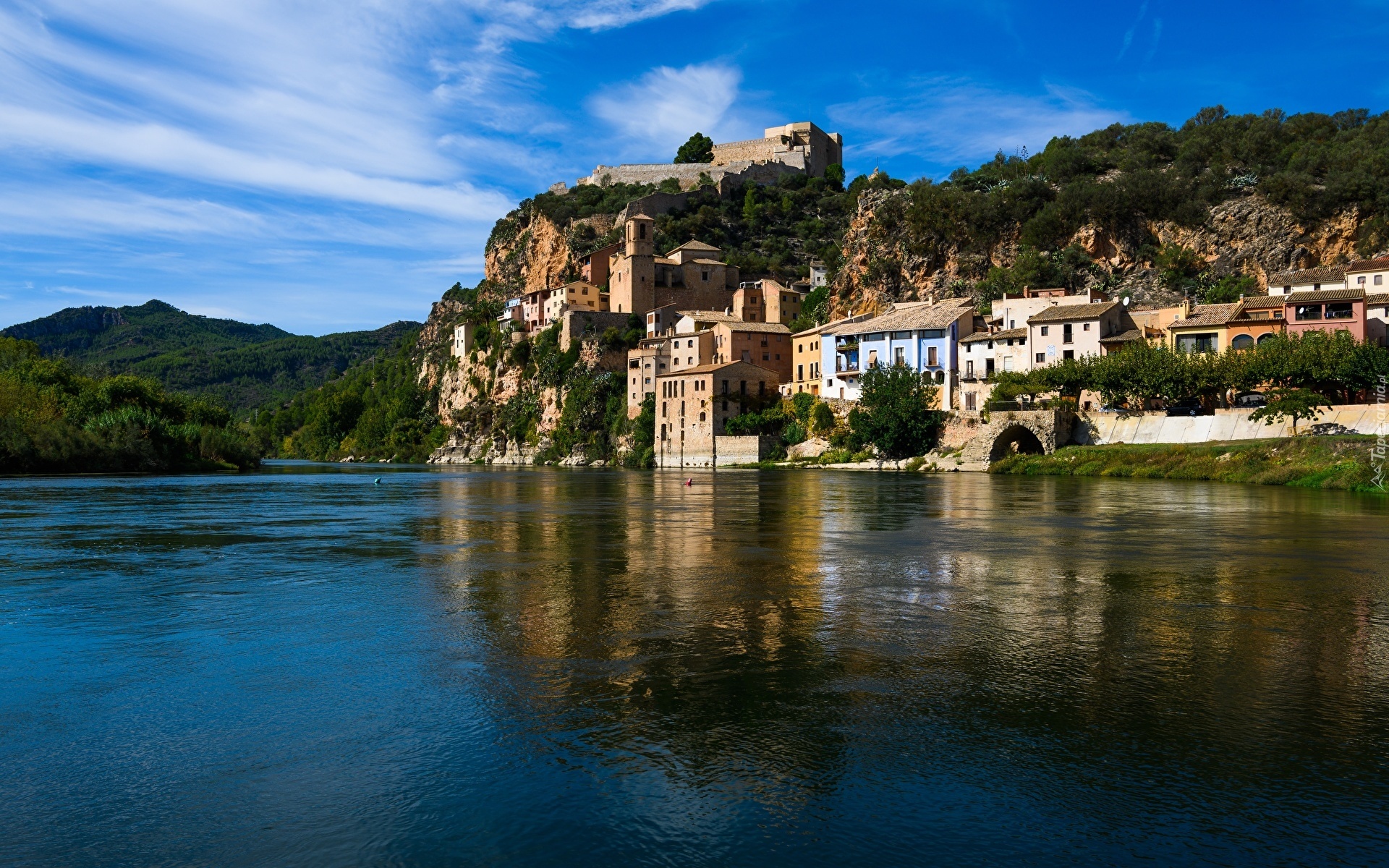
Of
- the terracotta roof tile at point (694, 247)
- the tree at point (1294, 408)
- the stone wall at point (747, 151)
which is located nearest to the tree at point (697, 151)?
the stone wall at point (747, 151)

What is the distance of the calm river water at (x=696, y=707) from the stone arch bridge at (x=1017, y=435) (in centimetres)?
4063

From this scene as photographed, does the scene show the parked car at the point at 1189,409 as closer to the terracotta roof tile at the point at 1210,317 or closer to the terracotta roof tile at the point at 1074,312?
the terracotta roof tile at the point at 1210,317

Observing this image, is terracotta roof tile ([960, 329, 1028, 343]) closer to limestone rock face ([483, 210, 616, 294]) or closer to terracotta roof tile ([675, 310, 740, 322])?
terracotta roof tile ([675, 310, 740, 322])

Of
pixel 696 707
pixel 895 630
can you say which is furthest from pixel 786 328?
pixel 696 707

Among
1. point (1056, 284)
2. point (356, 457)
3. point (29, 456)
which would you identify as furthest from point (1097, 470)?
point (356, 457)

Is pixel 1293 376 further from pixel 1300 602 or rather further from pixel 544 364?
pixel 544 364

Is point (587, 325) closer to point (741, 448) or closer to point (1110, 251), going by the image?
point (741, 448)

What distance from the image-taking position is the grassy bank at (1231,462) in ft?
141

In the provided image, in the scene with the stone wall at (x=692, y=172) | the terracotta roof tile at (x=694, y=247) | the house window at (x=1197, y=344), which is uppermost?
the stone wall at (x=692, y=172)

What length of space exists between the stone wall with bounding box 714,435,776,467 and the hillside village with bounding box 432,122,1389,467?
0.14 meters

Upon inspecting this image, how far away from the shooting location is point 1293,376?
53.9 meters

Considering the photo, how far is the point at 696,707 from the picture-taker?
923 centimetres

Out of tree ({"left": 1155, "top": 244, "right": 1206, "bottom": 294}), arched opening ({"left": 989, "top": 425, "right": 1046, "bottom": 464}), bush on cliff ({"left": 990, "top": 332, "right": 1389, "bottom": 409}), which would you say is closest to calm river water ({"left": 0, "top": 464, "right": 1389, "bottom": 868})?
bush on cliff ({"left": 990, "top": 332, "right": 1389, "bottom": 409})

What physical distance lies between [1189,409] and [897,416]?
19.0 m
